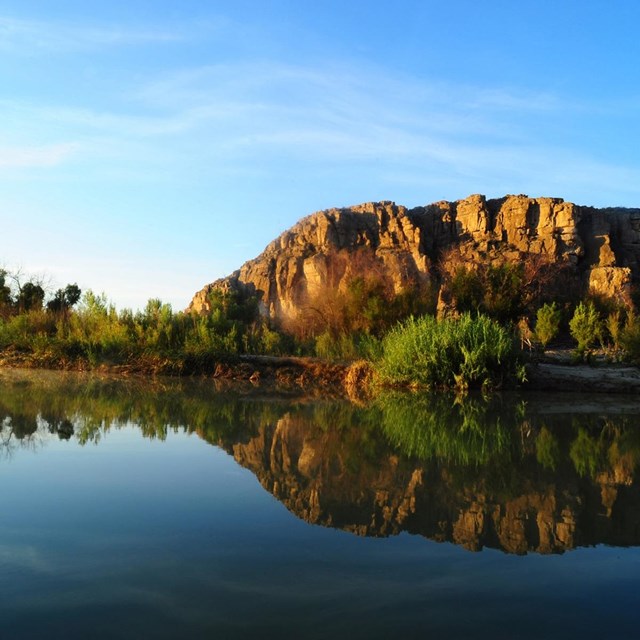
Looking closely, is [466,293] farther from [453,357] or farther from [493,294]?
[453,357]

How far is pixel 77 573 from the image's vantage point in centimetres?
266

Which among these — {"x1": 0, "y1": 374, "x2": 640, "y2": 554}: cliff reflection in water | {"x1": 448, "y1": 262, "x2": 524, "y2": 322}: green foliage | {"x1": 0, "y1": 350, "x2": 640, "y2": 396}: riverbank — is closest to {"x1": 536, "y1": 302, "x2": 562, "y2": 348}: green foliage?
{"x1": 448, "y1": 262, "x2": 524, "y2": 322}: green foliage

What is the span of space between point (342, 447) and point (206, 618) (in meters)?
3.50

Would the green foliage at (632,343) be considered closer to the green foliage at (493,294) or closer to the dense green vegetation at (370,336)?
the dense green vegetation at (370,336)

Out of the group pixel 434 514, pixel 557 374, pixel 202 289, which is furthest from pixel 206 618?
pixel 202 289

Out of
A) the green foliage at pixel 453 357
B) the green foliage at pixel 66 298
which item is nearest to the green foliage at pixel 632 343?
the green foliage at pixel 453 357

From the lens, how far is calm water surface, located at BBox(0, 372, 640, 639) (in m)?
2.31

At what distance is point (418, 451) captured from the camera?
5.55 metres

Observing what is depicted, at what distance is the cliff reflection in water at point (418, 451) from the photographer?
3.54 meters

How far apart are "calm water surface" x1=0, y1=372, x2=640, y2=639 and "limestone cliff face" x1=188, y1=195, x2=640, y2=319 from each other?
3264cm

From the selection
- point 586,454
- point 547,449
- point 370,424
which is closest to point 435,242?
point 370,424

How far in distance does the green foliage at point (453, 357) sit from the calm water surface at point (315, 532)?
14.0 feet

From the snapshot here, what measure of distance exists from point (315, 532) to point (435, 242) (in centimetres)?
4668

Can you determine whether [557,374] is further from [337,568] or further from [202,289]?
[202,289]
